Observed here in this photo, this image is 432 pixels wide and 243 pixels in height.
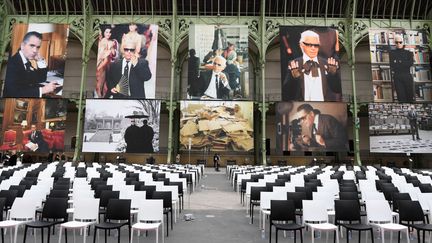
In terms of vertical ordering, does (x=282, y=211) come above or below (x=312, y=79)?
below

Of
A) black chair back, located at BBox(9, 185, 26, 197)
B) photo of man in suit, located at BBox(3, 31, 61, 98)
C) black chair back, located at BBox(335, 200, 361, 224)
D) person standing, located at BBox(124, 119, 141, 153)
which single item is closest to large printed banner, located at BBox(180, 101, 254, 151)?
person standing, located at BBox(124, 119, 141, 153)

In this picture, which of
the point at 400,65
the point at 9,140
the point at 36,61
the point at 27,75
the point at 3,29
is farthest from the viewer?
the point at 3,29

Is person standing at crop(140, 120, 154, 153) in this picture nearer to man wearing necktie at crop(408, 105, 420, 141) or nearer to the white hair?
the white hair

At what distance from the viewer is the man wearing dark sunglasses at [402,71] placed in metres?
28.2

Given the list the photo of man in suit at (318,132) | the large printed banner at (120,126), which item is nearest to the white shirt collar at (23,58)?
the large printed banner at (120,126)

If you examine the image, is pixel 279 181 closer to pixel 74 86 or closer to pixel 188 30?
pixel 188 30

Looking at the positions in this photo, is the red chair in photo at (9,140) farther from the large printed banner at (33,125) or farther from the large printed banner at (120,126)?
the large printed banner at (120,126)

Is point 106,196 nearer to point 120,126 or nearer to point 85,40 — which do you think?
point 120,126

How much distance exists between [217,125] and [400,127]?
51.7 ft

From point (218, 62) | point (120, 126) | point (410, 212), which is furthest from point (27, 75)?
point (410, 212)

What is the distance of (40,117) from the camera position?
2845cm

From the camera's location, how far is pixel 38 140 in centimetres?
2803

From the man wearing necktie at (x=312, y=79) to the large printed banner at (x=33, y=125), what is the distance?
19.8 metres

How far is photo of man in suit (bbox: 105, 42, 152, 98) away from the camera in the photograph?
92.2 ft
